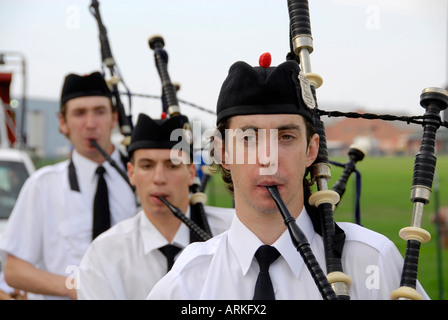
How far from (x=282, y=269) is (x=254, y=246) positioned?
102 mm

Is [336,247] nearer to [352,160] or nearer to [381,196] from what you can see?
[352,160]

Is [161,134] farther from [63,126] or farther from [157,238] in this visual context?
[63,126]

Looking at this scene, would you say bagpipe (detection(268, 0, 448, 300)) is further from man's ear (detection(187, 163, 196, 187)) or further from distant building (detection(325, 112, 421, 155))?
distant building (detection(325, 112, 421, 155))

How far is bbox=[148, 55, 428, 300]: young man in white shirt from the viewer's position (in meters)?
1.74

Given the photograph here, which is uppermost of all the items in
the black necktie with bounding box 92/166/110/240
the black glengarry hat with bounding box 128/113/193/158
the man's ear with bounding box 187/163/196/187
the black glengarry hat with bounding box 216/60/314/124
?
the black glengarry hat with bounding box 128/113/193/158

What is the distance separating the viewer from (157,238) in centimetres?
344

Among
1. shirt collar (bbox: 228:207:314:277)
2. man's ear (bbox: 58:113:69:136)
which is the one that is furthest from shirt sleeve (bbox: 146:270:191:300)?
man's ear (bbox: 58:113:69:136)

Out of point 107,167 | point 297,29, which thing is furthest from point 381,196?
point 297,29

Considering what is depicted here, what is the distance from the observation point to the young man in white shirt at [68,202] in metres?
4.16

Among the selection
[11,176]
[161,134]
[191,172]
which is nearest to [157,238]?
[191,172]

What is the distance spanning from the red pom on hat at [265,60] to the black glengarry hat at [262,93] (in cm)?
5

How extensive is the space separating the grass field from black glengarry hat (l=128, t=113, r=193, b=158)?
67cm

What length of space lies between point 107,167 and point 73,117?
386mm

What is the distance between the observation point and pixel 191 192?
140 inches
